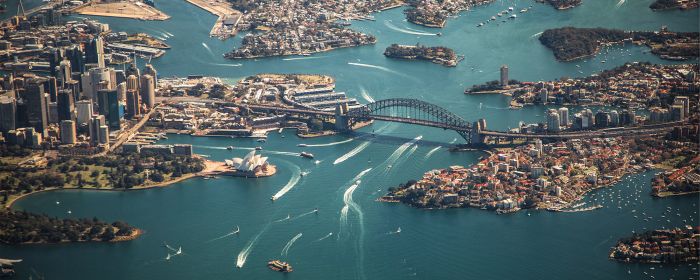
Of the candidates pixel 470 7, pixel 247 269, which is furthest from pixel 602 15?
pixel 247 269

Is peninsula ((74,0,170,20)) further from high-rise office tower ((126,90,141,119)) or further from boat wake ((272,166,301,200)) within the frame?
boat wake ((272,166,301,200))

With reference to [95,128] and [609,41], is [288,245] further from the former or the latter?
[609,41]

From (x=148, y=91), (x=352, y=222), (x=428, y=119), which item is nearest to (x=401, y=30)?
(x=428, y=119)

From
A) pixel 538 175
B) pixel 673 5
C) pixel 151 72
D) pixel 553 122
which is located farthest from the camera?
pixel 673 5

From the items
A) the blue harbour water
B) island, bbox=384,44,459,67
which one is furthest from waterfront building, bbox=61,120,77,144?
island, bbox=384,44,459,67

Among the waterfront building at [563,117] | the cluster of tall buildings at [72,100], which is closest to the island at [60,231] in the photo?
the cluster of tall buildings at [72,100]

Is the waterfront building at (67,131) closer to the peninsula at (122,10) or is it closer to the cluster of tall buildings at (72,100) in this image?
the cluster of tall buildings at (72,100)

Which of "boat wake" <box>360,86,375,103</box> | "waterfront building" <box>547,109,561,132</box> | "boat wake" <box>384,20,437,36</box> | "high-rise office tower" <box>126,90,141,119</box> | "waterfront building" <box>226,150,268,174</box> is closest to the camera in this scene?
"waterfront building" <box>226,150,268,174</box>
